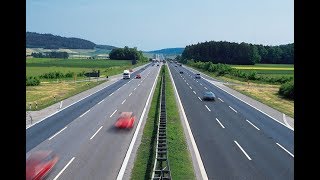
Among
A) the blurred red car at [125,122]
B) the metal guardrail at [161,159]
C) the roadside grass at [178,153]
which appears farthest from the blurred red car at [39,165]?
the blurred red car at [125,122]

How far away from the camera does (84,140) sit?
78.4 feet

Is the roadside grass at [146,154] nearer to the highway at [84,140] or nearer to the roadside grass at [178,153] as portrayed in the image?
the highway at [84,140]

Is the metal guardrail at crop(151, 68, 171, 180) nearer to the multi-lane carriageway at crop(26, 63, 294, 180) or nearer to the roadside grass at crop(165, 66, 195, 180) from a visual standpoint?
the roadside grass at crop(165, 66, 195, 180)

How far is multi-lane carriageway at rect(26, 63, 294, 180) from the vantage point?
17469 millimetres

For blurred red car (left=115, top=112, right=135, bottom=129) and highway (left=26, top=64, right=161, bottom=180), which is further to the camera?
blurred red car (left=115, top=112, right=135, bottom=129)

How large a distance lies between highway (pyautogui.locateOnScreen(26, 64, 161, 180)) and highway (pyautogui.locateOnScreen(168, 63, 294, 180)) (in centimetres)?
485

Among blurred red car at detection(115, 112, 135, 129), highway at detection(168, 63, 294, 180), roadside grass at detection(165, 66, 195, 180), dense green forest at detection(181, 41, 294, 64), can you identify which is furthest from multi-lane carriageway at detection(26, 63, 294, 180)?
dense green forest at detection(181, 41, 294, 64)

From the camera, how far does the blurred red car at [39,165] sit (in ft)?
49.6

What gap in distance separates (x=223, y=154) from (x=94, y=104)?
24559 mm

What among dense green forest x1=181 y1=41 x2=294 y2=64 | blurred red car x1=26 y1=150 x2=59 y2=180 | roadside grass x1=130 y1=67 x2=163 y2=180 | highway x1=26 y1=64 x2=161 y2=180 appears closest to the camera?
blurred red car x1=26 y1=150 x2=59 y2=180

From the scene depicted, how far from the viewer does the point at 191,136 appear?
83.0ft

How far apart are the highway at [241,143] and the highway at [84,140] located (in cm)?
485

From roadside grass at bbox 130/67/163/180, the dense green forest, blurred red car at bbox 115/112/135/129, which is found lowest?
roadside grass at bbox 130/67/163/180
